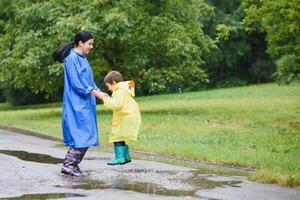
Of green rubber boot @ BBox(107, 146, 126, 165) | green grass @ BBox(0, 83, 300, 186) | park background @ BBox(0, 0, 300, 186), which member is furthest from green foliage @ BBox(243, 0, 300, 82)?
green rubber boot @ BBox(107, 146, 126, 165)

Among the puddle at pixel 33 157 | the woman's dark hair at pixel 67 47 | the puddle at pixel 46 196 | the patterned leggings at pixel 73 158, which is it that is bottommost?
the puddle at pixel 33 157

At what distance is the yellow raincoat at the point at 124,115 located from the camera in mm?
10641

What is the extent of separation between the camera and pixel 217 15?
62.0 metres

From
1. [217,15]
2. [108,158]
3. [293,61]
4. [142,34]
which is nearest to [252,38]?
[217,15]

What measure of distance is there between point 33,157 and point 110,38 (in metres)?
13.2

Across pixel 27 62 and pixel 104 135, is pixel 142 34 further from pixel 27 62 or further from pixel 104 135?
pixel 104 135

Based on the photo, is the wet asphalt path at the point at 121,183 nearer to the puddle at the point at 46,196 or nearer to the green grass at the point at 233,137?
the puddle at the point at 46,196

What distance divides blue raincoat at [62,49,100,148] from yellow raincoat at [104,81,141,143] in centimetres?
78

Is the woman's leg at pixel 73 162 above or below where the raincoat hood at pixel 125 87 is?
below

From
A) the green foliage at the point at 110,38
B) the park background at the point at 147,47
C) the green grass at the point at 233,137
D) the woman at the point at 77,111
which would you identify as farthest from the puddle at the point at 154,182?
the green foliage at the point at 110,38

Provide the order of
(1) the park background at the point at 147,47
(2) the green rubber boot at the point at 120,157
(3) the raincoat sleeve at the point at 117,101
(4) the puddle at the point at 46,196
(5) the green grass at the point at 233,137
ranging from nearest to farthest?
1. (4) the puddle at the point at 46,196
2. (3) the raincoat sleeve at the point at 117,101
3. (2) the green rubber boot at the point at 120,157
4. (5) the green grass at the point at 233,137
5. (1) the park background at the point at 147,47

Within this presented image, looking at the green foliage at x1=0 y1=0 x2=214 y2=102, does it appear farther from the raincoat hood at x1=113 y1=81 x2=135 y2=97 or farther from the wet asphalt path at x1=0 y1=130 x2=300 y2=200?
the raincoat hood at x1=113 y1=81 x2=135 y2=97

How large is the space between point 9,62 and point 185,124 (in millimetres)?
9022

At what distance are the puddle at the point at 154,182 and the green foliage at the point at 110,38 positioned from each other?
46.0 ft
